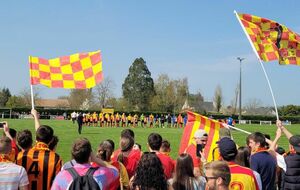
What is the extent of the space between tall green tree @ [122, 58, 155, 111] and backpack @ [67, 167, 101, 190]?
8941cm

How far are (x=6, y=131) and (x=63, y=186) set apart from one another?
9.89 ft

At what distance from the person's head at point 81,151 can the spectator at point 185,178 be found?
919mm

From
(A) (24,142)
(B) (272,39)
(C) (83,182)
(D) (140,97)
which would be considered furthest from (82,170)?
(D) (140,97)

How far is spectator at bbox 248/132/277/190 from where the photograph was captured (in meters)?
6.02

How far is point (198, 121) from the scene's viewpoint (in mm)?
7656

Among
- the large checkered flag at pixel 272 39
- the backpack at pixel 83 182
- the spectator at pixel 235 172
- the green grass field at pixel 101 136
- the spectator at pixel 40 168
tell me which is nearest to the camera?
the backpack at pixel 83 182

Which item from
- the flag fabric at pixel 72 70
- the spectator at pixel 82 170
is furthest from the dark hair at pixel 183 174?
the flag fabric at pixel 72 70

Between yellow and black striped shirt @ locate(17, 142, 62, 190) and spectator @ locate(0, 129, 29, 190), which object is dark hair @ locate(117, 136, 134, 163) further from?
spectator @ locate(0, 129, 29, 190)

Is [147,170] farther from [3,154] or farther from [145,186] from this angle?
[3,154]

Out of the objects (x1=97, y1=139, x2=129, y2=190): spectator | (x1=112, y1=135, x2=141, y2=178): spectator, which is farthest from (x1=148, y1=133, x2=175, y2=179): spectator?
(x1=97, y1=139, x2=129, y2=190): spectator

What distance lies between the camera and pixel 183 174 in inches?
173

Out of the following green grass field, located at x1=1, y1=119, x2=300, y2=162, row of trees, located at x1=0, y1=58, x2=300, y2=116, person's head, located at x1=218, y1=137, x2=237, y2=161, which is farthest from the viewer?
row of trees, located at x1=0, y1=58, x2=300, y2=116

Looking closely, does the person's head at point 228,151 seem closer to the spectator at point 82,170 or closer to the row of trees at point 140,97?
the spectator at point 82,170

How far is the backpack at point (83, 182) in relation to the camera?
4.11 meters
